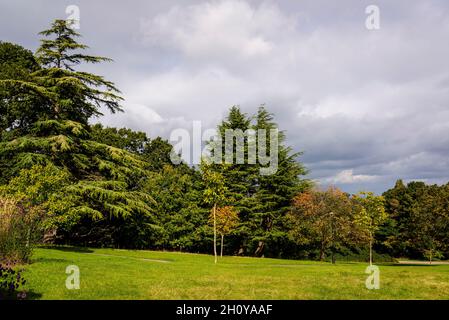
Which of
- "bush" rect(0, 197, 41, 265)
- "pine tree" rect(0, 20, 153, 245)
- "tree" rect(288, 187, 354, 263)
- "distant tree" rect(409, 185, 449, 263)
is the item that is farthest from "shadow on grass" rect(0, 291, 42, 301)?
"distant tree" rect(409, 185, 449, 263)

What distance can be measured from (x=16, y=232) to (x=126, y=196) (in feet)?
49.0

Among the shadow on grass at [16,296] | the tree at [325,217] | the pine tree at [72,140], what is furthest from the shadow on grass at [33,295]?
the tree at [325,217]

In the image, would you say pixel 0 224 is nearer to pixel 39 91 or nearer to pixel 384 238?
pixel 39 91

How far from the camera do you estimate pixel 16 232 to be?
13859 mm

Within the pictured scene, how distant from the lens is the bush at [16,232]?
1350cm

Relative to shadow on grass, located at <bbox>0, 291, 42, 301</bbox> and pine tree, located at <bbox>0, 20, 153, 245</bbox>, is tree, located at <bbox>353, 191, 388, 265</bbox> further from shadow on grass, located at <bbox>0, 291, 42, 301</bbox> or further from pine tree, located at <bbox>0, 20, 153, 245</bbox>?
shadow on grass, located at <bbox>0, 291, 42, 301</bbox>

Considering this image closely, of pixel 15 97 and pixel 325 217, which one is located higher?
pixel 15 97

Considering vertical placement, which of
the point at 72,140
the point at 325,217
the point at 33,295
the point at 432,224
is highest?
the point at 72,140

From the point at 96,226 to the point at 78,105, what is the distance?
11.1 metres

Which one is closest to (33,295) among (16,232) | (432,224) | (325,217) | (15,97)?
(16,232)

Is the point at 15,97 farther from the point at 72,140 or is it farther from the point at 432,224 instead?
the point at 432,224

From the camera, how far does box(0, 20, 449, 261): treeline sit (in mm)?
20266
